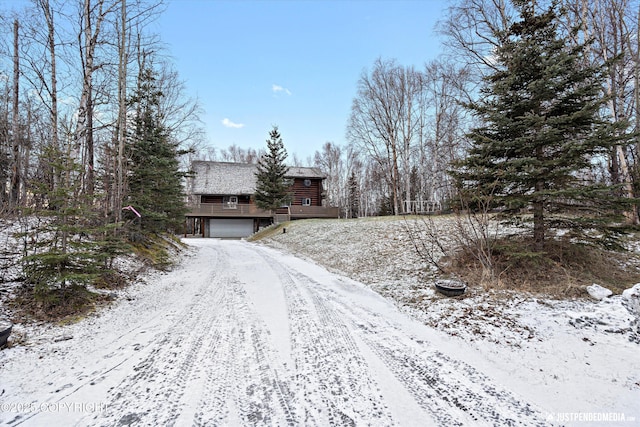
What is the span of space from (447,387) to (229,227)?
2610cm

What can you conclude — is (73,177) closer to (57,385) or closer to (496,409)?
(57,385)

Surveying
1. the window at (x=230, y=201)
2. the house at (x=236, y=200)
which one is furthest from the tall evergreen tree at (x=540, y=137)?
the window at (x=230, y=201)

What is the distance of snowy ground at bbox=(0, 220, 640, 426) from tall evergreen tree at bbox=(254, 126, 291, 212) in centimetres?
1608

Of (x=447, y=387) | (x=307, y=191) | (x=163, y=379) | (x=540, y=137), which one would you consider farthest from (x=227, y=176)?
(x=447, y=387)

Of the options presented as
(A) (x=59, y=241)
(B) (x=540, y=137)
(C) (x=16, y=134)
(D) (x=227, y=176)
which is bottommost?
(A) (x=59, y=241)

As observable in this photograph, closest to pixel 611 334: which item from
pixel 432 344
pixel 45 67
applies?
pixel 432 344

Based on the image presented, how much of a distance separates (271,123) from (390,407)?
73.4 feet

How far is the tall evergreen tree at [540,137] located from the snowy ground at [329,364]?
189cm

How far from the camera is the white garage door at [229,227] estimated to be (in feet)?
85.5

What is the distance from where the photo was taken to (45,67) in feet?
25.2

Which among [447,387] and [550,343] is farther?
[550,343]

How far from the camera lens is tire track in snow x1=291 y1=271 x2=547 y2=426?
208 cm

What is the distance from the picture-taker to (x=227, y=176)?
92.1ft
